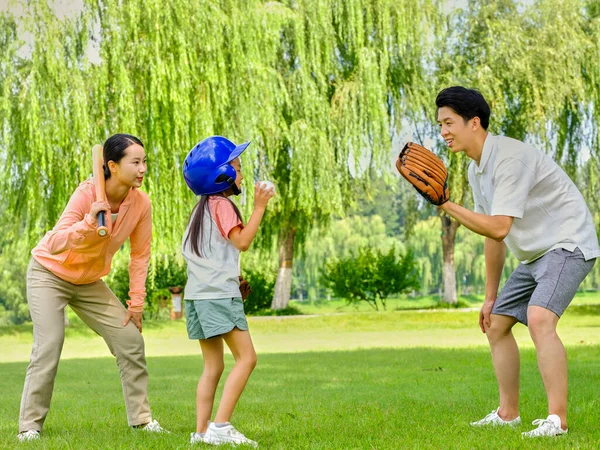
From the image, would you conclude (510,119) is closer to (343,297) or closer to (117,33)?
(343,297)

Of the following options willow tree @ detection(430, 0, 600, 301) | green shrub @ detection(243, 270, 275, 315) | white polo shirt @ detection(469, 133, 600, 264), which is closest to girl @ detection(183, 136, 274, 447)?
white polo shirt @ detection(469, 133, 600, 264)

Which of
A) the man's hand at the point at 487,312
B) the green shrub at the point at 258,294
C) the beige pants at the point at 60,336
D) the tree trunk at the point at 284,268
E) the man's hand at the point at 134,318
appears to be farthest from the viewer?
the green shrub at the point at 258,294

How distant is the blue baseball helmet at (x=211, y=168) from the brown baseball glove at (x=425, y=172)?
3.06ft

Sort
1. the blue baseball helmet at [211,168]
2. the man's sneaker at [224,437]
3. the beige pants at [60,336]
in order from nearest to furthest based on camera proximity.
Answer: the man's sneaker at [224,437], the blue baseball helmet at [211,168], the beige pants at [60,336]

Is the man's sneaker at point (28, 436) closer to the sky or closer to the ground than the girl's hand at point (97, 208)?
closer to the ground

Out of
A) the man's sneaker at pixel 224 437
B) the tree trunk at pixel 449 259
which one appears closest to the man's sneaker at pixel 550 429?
the man's sneaker at pixel 224 437

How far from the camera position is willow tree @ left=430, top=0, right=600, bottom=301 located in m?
26.4

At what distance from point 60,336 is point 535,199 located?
120 inches

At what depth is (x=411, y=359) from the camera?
12.7 m

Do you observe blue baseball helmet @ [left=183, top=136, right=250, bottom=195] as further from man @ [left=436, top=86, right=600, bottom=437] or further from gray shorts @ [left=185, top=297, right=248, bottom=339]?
man @ [left=436, top=86, right=600, bottom=437]

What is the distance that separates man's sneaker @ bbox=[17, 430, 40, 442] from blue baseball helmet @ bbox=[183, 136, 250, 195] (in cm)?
185

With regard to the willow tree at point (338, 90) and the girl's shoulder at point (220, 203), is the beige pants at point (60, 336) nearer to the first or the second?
the girl's shoulder at point (220, 203)

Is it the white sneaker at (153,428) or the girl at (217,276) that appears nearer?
the girl at (217,276)

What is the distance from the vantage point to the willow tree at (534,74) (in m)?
26.4
